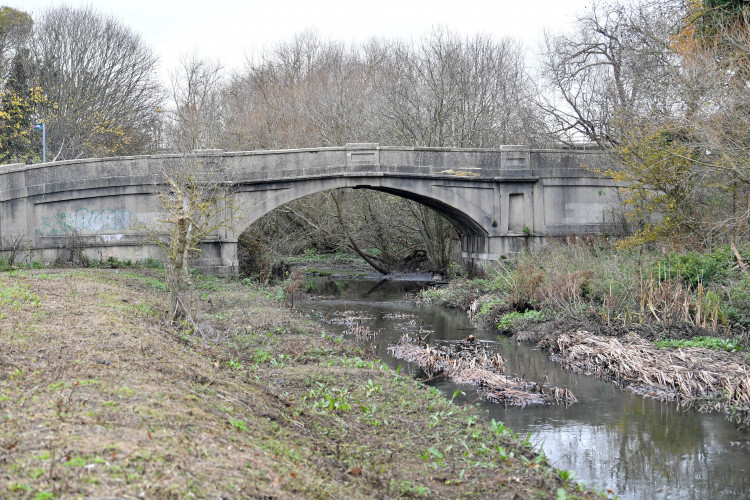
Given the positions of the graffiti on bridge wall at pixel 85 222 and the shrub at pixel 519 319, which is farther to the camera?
the graffiti on bridge wall at pixel 85 222

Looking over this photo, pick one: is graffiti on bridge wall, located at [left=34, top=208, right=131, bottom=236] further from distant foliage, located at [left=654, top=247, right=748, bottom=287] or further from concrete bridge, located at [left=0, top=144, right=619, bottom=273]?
distant foliage, located at [left=654, top=247, right=748, bottom=287]

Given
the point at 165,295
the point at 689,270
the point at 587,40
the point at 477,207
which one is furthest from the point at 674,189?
the point at 165,295

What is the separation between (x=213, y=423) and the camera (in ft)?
16.0

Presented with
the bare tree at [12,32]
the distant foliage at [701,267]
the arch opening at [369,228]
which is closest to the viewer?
the distant foliage at [701,267]

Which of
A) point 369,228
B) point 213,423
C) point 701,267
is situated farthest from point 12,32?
point 213,423

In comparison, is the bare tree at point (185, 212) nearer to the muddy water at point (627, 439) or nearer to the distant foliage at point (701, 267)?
the muddy water at point (627, 439)

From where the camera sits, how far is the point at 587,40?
2208cm

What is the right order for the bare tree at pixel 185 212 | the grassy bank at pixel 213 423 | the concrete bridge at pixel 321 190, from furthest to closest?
the concrete bridge at pixel 321 190 < the bare tree at pixel 185 212 < the grassy bank at pixel 213 423

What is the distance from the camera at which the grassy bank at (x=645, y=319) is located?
9484 mm

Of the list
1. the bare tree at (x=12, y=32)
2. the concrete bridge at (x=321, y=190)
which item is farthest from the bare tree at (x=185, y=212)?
the bare tree at (x=12, y=32)

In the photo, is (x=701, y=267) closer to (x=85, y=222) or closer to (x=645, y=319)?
(x=645, y=319)

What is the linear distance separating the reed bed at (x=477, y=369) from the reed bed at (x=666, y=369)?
1.34 meters

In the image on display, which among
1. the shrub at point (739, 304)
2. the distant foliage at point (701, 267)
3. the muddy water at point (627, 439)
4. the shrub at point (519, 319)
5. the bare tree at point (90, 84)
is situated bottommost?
the muddy water at point (627, 439)

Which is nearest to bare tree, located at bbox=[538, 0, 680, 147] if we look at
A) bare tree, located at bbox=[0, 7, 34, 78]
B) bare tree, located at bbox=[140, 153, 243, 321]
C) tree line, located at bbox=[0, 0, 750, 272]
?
tree line, located at bbox=[0, 0, 750, 272]
